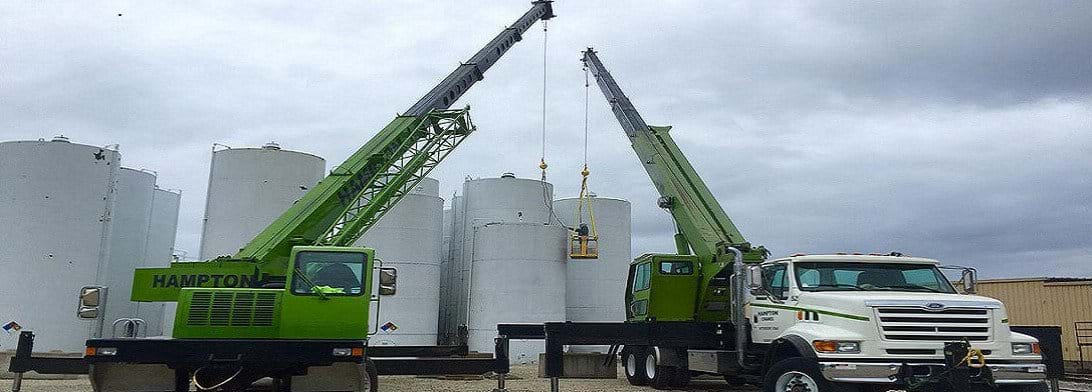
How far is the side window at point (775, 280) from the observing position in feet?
39.2

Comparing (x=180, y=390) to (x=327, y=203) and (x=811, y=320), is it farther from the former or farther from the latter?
(x=811, y=320)

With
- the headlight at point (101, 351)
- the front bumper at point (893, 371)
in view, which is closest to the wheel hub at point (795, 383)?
the front bumper at point (893, 371)

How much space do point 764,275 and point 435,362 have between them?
5458 millimetres

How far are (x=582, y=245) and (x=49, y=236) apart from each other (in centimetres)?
1443

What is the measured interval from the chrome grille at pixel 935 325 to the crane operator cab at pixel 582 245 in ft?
47.5

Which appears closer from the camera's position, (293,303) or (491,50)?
(293,303)

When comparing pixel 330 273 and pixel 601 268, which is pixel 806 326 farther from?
pixel 601 268

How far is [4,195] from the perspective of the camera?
19.1 m

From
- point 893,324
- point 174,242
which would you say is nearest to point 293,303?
point 893,324

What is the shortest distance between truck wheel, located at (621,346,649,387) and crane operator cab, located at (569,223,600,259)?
689 centimetres

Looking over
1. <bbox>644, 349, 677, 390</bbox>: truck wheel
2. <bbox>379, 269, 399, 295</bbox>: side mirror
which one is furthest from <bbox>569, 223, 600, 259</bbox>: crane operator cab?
<bbox>379, 269, 399, 295</bbox>: side mirror

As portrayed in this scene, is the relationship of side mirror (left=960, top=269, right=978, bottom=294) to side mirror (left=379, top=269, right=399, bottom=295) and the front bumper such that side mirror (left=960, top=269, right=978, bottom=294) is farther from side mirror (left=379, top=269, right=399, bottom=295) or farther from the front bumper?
side mirror (left=379, top=269, right=399, bottom=295)

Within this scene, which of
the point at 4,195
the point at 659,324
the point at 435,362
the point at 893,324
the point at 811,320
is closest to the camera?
the point at 893,324

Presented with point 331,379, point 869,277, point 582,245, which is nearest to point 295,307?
point 331,379
